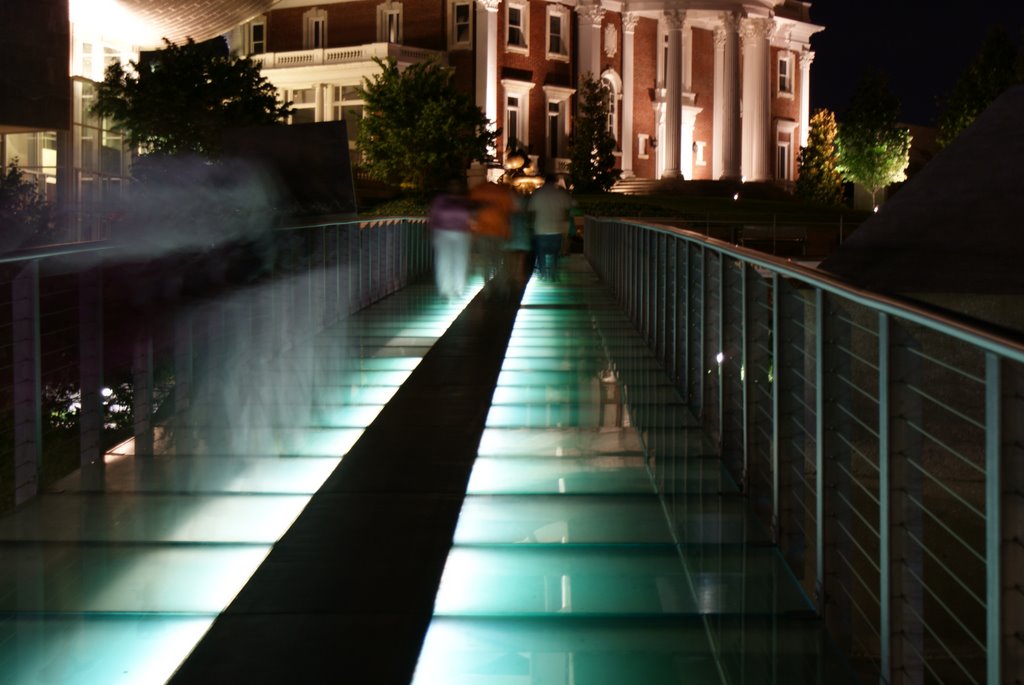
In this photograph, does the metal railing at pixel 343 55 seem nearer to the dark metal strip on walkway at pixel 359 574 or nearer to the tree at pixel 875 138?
the tree at pixel 875 138

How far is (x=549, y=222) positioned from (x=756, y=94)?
208ft

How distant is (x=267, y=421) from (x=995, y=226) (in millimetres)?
8382

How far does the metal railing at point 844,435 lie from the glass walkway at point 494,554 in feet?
0.71

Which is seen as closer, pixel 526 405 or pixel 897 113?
pixel 526 405

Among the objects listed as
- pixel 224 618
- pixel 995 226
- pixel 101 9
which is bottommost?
pixel 224 618

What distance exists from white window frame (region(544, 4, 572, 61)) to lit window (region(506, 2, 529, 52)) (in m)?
1.90

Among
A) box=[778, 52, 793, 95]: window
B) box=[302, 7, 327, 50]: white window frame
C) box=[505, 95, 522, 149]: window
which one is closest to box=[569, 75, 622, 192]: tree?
box=[505, 95, 522, 149]: window

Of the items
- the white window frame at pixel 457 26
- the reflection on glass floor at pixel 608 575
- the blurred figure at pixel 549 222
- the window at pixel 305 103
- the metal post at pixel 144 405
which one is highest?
the white window frame at pixel 457 26

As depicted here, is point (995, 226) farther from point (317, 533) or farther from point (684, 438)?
point (317, 533)

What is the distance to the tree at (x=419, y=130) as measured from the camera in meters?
50.1

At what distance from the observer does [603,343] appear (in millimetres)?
13500

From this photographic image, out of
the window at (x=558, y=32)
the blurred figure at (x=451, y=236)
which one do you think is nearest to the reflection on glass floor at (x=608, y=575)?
the blurred figure at (x=451, y=236)

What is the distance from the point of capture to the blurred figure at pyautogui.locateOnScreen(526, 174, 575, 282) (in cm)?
2186

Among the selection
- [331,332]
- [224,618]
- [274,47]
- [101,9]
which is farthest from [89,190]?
[274,47]
